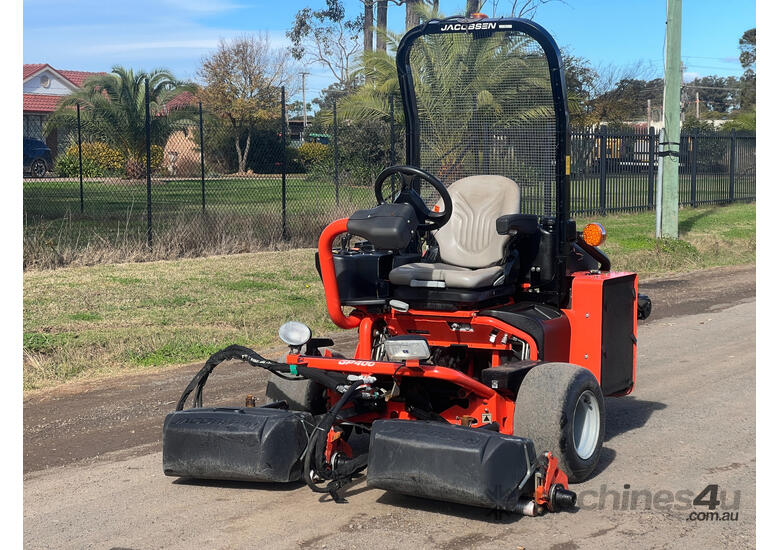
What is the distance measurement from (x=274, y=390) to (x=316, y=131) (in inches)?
593

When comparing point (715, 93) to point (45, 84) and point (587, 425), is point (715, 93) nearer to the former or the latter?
point (45, 84)

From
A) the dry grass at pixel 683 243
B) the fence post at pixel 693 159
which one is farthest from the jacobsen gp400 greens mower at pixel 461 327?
the fence post at pixel 693 159

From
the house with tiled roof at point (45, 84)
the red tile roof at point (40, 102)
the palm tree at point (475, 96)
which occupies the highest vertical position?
the house with tiled roof at point (45, 84)

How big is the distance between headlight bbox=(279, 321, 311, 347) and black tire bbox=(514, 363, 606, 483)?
1.30 meters

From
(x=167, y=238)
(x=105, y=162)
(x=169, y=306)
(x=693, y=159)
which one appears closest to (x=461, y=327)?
(x=169, y=306)

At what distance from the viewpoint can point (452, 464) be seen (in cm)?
466

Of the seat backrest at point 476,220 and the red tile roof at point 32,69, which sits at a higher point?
the red tile roof at point 32,69

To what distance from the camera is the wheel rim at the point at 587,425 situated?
5.54 metres

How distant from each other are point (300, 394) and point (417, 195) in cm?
152

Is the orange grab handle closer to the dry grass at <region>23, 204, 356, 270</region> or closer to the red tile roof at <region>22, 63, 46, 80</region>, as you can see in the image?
the dry grass at <region>23, 204, 356, 270</region>

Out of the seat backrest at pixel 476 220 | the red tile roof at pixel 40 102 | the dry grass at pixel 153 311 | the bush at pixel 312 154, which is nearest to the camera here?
the seat backrest at pixel 476 220

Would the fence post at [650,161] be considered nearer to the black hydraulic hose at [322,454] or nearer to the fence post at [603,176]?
the fence post at [603,176]

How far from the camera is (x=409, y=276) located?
5766 millimetres

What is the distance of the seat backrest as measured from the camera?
615cm
